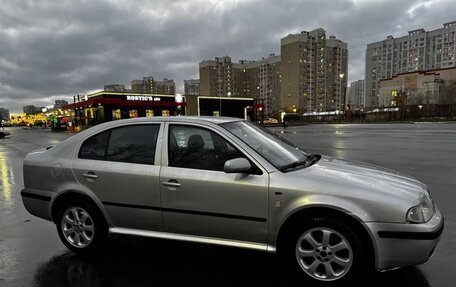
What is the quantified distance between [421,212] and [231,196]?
5.71ft

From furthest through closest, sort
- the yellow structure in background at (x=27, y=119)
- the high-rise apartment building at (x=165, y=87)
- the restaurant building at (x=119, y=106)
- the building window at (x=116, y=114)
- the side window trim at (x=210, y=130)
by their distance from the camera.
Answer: the high-rise apartment building at (x=165, y=87) → the yellow structure in background at (x=27, y=119) → the building window at (x=116, y=114) → the restaurant building at (x=119, y=106) → the side window trim at (x=210, y=130)

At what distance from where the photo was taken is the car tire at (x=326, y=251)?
3.26 m

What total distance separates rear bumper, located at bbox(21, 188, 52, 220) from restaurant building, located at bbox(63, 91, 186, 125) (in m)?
51.6

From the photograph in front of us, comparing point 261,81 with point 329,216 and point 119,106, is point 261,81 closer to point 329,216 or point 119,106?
point 119,106

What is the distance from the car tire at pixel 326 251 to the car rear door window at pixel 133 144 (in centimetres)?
179

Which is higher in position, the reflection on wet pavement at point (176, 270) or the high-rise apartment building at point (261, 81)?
the high-rise apartment building at point (261, 81)

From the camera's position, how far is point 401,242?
10.3 feet

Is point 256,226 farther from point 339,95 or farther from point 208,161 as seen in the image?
point 339,95

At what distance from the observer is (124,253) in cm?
434

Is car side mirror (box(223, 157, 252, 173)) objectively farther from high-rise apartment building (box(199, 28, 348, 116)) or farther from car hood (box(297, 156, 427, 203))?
high-rise apartment building (box(199, 28, 348, 116))

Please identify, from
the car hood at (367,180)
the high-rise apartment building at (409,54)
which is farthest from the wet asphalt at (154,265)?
the high-rise apartment building at (409,54)

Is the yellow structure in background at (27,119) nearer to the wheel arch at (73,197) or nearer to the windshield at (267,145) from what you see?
the wheel arch at (73,197)

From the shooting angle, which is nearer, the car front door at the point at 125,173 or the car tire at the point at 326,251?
the car tire at the point at 326,251

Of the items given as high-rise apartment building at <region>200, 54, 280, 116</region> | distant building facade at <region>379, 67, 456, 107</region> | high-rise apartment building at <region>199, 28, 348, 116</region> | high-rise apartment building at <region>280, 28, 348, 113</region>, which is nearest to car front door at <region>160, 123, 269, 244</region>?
distant building facade at <region>379, 67, 456, 107</region>
